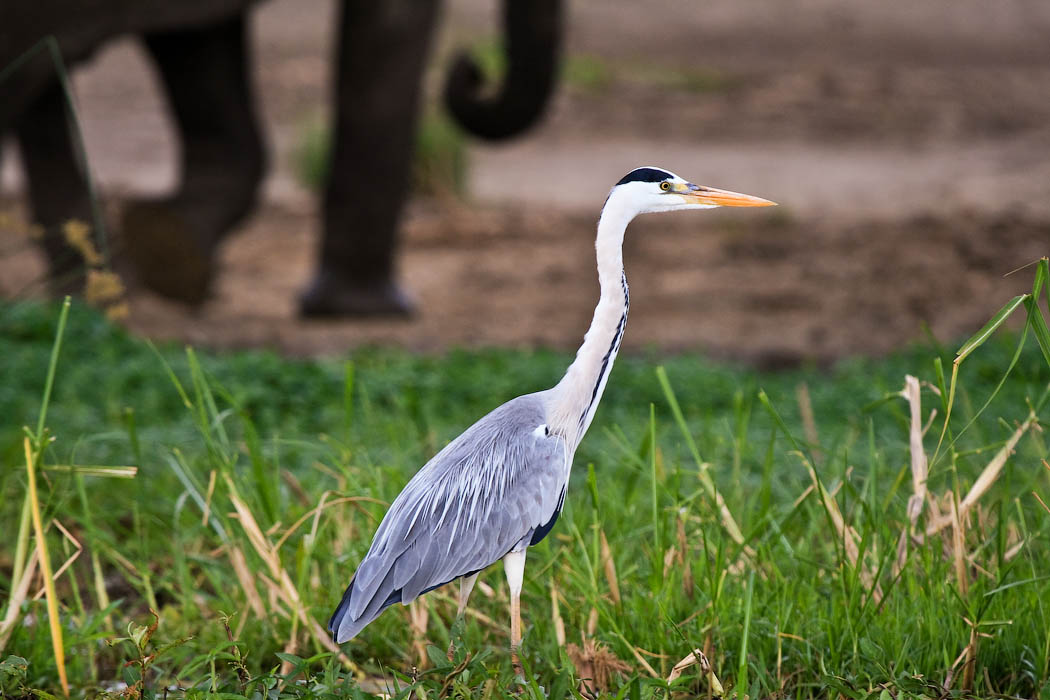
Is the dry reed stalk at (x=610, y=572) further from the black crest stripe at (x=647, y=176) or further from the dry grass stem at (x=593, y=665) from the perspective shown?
the black crest stripe at (x=647, y=176)

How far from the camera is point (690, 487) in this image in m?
3.46

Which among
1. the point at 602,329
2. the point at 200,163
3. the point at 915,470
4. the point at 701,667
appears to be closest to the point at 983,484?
the point at 915,470

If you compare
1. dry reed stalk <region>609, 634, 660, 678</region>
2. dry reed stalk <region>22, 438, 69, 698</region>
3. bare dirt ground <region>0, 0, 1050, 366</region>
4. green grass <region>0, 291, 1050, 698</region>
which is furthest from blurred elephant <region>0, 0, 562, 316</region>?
dry reed stalk <region>609, 634, 660, 678</region>

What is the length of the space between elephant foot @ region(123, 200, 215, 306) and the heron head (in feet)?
13.6

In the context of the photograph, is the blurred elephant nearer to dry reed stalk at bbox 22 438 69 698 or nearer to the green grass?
the green grass

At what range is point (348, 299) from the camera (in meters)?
6.14

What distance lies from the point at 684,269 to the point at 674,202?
231 inches

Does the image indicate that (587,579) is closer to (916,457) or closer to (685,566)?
(685,566)

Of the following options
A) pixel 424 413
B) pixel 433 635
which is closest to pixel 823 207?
pixel 424 413

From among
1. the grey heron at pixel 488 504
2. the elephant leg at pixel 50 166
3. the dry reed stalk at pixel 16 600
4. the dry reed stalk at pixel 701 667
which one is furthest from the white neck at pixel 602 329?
the elephant leg at pixel 50 166

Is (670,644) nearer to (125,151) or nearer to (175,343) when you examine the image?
(175,343)

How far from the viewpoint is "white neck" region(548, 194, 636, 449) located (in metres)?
1.87

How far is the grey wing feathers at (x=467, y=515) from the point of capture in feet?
6.38

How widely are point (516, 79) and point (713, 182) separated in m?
5.57
